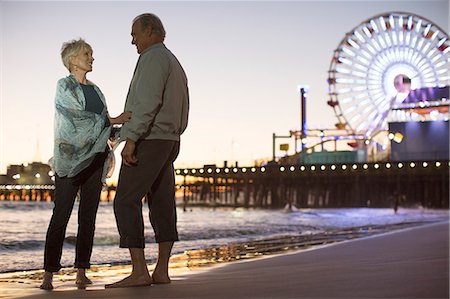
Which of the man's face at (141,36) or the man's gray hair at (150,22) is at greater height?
the man's gray hair at (150,22)

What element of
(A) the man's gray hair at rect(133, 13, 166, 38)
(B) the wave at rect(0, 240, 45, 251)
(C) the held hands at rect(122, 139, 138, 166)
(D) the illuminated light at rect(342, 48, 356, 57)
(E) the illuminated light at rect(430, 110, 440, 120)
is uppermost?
(D) the illuminated light at rect(342, 48, 356, 57)

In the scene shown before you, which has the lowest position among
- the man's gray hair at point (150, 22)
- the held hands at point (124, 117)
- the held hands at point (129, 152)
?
the held hands at point (129, 152)

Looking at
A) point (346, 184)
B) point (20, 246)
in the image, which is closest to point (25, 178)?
point (346, 184)

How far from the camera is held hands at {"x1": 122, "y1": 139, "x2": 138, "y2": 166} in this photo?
3.54 meters

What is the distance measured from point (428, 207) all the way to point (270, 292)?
161 ft

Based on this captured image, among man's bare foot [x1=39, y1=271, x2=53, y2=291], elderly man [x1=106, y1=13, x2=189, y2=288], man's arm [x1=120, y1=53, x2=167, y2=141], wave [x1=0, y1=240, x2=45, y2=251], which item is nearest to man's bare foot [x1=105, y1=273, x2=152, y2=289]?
elderly man [x1=106, y1=13, x2=189, y2=288]

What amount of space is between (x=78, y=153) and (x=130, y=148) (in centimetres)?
41

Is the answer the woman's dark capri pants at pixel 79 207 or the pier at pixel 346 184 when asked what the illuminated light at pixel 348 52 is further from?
the woman's dark capri pants at pixel 79 207

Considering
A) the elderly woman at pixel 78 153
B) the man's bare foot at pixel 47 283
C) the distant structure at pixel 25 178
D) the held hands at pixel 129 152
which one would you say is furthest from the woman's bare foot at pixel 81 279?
the distant structure at pixel 25 178

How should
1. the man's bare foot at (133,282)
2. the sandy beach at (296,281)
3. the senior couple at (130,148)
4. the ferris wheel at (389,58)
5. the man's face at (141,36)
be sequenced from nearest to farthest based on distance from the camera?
1. the sandy beach at (296,281)
2. the man's bare foot at (133,282)
3. the senior couple at (130,148)
4. the man's face at (141,36)
5. the ferris wheel at (389,58)

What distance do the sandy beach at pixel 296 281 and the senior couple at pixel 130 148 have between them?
0.74 ft

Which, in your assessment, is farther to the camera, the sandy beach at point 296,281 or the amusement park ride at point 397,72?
the amusement park ride at point 397,72

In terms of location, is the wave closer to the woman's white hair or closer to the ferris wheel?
the woman's white hair

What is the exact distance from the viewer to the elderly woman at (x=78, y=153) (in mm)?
3816
